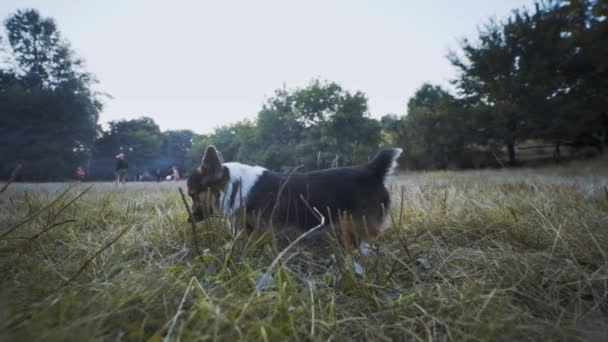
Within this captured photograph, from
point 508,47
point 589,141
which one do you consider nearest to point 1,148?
point 508,47

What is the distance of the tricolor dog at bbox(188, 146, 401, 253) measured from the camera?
2.26 meters

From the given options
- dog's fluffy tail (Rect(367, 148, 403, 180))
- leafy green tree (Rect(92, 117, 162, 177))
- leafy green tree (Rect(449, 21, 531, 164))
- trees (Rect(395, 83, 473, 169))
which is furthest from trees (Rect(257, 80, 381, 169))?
leafy green tree (Rect(92, 117, 162, 177))

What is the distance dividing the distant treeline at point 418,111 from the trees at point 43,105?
0.09 m

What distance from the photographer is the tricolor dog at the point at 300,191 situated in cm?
226

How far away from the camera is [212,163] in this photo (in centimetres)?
249

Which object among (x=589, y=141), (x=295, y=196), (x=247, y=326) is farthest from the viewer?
(x=589, y=141)

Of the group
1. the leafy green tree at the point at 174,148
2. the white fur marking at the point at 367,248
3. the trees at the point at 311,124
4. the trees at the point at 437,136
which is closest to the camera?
the white fur marking at the point at 367,248

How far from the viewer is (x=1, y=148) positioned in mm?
20969

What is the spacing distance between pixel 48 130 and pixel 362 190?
31.6 meters

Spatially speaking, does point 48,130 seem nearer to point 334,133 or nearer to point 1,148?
point 1,148

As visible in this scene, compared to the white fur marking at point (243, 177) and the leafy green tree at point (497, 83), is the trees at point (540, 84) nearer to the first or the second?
the leafy green tree at point (497, 83)

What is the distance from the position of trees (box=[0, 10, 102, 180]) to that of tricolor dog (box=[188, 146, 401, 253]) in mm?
29756

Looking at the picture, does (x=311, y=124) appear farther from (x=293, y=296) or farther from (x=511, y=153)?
(x=293, y=296)

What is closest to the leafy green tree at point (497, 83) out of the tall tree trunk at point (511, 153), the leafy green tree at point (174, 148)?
the tall tree trunk at point (511, 153)
